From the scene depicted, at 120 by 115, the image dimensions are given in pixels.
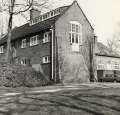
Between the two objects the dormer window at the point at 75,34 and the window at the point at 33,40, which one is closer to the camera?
the dormer window at the point at 75,34

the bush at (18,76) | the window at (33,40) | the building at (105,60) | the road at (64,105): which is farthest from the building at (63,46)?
the road at (64,105)

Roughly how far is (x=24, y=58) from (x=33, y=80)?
948 cm

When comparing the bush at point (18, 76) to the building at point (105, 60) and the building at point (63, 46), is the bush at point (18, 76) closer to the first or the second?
the building at point (63, 46)

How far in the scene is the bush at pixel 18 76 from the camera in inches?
1111

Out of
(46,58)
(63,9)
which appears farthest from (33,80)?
(63,9)

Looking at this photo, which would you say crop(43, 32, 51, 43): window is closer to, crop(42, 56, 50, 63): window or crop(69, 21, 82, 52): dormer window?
crop(42, 56, 50, 63): window

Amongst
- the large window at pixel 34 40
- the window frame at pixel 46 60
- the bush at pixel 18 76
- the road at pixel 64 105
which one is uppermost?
the large window at pixel 34 40

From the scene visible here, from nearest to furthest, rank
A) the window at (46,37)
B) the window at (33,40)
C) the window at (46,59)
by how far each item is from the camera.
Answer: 1. the window at (46,59)
2. the window at (46,37)
3. the window at (33,40)

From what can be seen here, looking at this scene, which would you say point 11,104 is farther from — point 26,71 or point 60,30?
point 60,30

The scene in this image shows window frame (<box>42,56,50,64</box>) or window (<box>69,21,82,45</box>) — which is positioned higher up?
window (<box>69,21,82,45</box>)

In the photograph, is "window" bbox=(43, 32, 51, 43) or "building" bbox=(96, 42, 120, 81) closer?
"window" bbox=(43, 32, 51, 43)

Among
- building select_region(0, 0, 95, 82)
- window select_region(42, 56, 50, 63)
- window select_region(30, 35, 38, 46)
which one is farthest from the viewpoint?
window select_region(30, 35, 38, 46)

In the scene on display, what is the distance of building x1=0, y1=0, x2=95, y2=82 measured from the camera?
32.9 metres

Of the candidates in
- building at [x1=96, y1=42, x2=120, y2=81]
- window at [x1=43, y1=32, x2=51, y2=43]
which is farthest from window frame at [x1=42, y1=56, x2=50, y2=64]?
building at [x1=96, y1=42, x2=120, y2=81]
